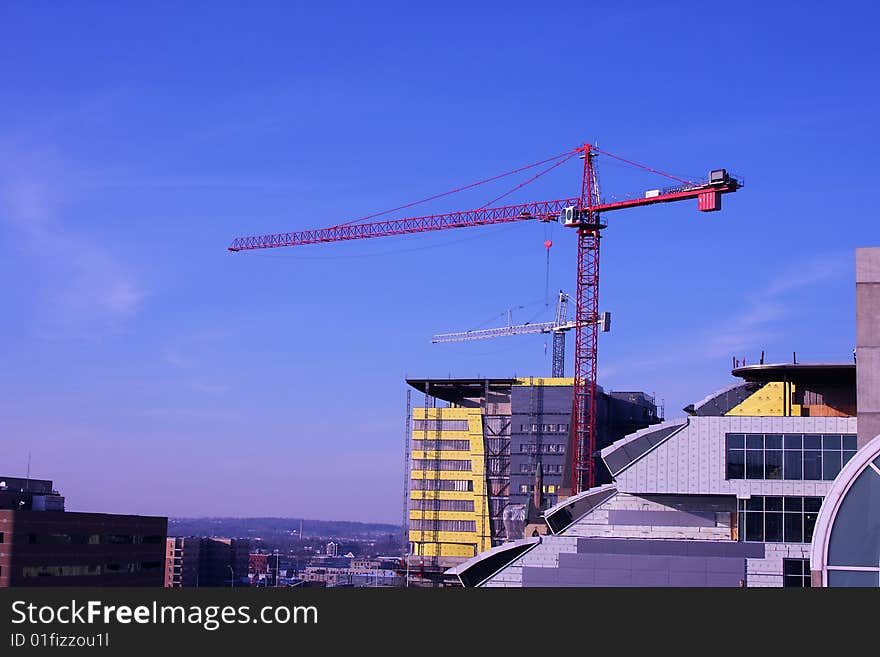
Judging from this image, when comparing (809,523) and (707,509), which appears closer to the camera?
(809,523)

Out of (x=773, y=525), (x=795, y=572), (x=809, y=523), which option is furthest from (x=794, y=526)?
(x=795, y=572)

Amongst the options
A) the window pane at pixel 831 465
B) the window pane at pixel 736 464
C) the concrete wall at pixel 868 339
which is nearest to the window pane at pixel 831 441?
the window pane at pixel 831 465

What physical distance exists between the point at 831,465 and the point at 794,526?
4741 mm

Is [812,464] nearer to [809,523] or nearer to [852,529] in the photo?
[809,523]

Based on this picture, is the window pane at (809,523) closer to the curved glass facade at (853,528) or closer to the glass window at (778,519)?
the glass window at (778,519)

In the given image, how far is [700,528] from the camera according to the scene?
260 ft

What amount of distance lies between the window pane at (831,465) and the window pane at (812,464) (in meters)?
0.37

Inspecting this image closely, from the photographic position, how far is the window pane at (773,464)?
247 ft

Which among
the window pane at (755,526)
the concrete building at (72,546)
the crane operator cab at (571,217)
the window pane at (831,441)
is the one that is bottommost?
the concrete building at (72,546)

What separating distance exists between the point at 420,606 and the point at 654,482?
1929 inches

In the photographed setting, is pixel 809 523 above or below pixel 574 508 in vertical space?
below

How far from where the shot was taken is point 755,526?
250ft

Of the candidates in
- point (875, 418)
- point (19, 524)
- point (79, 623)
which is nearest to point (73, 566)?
point (19, 524)

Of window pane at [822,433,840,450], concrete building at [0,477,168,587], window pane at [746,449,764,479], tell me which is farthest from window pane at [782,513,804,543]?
concrete building at [0,477,168,587]
